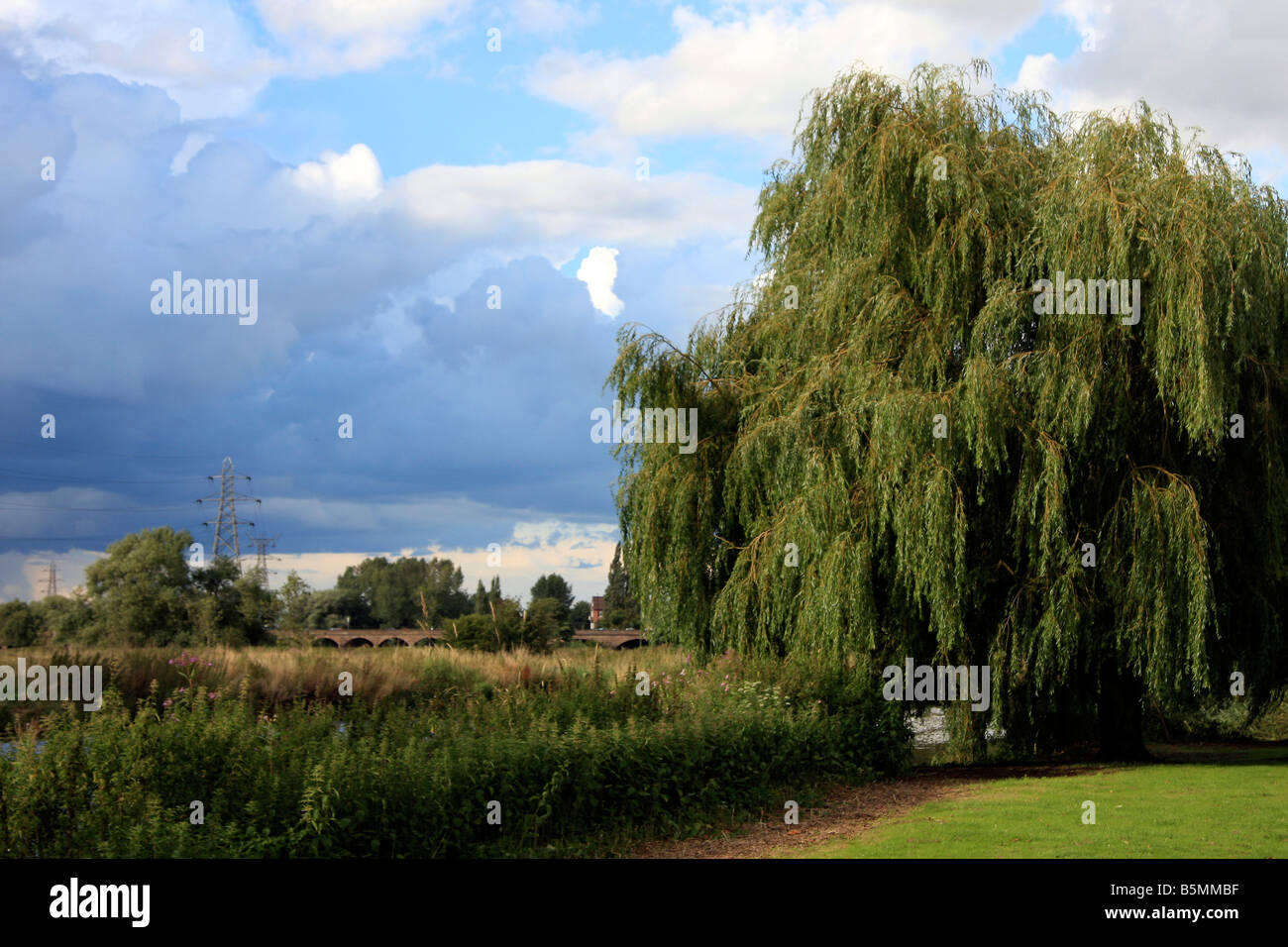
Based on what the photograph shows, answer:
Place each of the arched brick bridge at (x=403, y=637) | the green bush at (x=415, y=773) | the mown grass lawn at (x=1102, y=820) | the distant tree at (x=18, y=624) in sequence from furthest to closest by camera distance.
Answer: the distant tree at (x=18, y=624) → the arched brick bridge at (x=403, y=637) → the mown grass lawn at (x=1102, y=820) → the green bush at (x=415, y=773)

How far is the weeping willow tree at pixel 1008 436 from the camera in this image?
41.5 ft

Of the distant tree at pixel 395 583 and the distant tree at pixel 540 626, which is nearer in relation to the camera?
the distant tree at pixel 540 626

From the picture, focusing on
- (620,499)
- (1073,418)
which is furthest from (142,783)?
(1073,418)

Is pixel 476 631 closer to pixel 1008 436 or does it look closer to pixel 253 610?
pixel 253 610

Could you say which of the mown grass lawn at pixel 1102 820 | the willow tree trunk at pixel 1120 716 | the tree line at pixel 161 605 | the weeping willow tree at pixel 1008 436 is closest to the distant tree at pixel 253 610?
the tree line at pixel 161 605

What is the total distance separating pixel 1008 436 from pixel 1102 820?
5265 mm

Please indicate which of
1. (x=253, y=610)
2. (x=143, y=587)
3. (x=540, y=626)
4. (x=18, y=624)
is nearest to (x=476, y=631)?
(x=540, y=626)

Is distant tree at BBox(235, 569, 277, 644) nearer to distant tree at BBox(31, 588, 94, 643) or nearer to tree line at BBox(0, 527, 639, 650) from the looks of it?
tree line at BBox(0, 527, 639, 650)

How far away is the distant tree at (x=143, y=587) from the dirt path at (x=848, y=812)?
37.4 metres

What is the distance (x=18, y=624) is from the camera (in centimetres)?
5281

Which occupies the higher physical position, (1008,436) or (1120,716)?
(1008,436)

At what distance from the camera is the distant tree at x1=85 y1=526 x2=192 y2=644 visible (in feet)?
144

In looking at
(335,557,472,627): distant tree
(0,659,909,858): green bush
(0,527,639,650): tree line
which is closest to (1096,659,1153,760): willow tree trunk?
(0,659,909,858): green bush

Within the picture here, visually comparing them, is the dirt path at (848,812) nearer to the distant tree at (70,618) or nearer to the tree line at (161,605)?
the tree line at (161,605)
